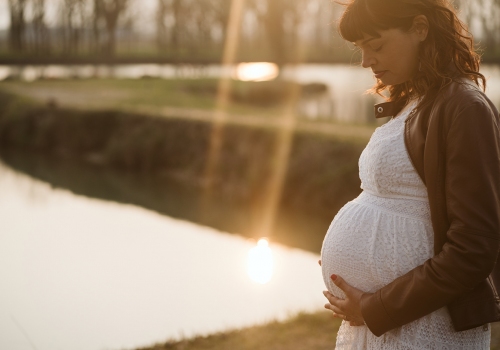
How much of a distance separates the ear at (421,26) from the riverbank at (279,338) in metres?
2.89

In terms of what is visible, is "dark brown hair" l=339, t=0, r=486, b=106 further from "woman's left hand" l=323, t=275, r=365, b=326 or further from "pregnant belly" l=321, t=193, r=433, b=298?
"woman's left hand" l=323, t=275, r=365, b=326

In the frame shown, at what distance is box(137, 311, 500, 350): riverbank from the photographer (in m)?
4.19

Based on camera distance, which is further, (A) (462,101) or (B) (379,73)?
(B) (379,73)

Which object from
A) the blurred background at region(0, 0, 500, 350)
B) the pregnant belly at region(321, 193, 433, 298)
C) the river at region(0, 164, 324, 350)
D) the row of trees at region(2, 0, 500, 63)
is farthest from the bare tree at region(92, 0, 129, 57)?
the pregnant belly at region(321, 193, 433, 298)

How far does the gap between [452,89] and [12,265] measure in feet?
23.7

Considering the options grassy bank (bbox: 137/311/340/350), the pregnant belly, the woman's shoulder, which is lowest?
grassy bank (bbox: 137/311/340/350)

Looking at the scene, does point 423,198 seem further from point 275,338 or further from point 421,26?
point 275,338

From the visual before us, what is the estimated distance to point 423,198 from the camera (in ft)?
5.57

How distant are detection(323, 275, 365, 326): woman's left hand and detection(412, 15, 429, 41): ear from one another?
73 centimetres

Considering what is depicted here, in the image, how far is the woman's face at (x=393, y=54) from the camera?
5.51ft

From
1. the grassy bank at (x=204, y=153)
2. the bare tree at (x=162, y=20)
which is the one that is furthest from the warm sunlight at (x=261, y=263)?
the bare tree at (x=162, y=20)

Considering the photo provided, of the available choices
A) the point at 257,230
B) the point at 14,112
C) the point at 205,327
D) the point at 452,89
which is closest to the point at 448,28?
the point at 452,89

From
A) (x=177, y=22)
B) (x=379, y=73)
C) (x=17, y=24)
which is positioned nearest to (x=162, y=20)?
(x=177, y=22)

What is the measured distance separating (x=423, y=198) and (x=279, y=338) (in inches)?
112
